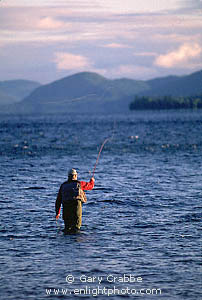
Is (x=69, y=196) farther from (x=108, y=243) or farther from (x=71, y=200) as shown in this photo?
(x=108, y=243)

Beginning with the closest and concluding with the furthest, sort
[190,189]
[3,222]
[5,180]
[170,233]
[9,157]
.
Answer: [170,233] → [3,222] → [190,189] → [5,180] → [9,157]

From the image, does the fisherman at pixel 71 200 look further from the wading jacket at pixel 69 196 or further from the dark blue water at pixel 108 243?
the dark blue water at pixel 108 243

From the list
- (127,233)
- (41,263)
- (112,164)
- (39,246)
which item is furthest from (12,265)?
(112,164)

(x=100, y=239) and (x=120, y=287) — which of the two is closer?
(x=120, y=287)

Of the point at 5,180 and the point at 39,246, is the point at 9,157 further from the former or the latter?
the point at 39,246

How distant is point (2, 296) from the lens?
25.4 ft

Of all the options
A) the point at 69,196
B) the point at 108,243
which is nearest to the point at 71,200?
the point at 69,196

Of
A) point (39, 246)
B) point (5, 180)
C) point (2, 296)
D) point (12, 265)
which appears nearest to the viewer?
point (2, 296)

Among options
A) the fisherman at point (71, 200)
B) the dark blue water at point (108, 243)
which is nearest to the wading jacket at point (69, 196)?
the fisherman at point (71, 200)

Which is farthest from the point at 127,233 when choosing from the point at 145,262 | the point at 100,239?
the point at 145,262

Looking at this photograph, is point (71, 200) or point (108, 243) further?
point (71, 200)

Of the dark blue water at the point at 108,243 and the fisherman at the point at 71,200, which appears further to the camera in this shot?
the fisherman at the point at 71,200

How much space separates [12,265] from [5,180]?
1258 cm

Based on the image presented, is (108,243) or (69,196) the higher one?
(69,196)
